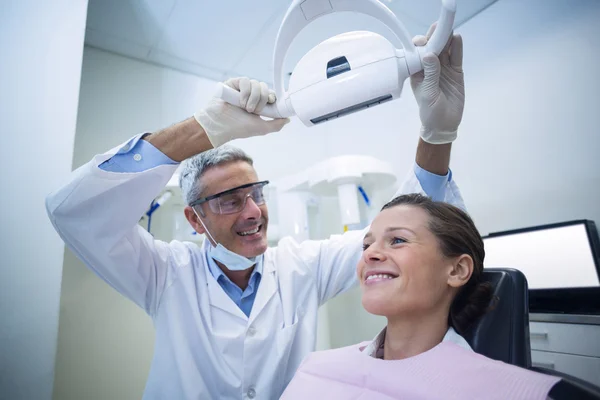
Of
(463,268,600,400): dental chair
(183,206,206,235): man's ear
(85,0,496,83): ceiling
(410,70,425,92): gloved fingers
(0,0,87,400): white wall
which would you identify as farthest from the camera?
(85,0,496,83): ceiling

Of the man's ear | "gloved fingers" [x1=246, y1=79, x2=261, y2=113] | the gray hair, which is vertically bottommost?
the man's ear

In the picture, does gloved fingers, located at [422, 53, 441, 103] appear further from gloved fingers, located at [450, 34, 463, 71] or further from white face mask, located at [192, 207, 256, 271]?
white face mask, located at [192, 207, 256, 271]

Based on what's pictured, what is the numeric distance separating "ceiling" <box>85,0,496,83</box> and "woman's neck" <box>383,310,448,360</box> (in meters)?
1.57

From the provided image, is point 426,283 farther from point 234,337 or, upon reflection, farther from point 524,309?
point 234,337

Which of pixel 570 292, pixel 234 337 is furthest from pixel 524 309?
pixel 570 292

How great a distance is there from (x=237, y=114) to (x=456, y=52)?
0.75m

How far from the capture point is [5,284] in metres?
1.26

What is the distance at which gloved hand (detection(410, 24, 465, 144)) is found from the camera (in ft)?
3.49

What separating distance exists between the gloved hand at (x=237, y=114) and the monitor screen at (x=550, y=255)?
5.68 ft

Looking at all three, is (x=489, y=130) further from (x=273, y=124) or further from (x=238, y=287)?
(x=238, y=287)

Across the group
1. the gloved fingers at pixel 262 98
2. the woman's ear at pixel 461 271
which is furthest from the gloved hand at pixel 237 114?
the woman's ear at pixel 461 271

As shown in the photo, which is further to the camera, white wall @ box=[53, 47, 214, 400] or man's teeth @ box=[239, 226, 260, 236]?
white wall @ box=[53, 47, 214, 400]

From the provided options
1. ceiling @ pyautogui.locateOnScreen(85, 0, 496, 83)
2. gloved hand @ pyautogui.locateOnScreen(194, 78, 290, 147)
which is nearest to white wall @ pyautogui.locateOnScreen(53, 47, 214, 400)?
ceiling @ pyautogui.locateOnScreen(85, 0, 496, 83)

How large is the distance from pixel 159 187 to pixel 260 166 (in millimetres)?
1844
